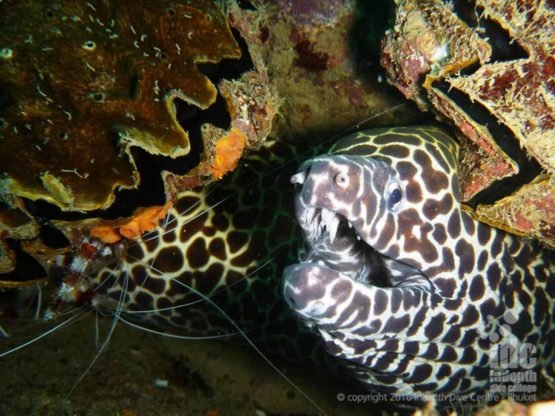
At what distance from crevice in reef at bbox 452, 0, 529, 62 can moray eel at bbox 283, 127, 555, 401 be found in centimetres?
83

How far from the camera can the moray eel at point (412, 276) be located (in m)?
2.67

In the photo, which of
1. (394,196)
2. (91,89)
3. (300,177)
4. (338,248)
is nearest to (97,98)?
(91,89)

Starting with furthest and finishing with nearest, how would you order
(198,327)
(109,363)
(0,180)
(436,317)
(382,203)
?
(198,327) < (109,363) < (436,317) < (382,203) < (0,180)

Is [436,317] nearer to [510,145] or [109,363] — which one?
[510,145]

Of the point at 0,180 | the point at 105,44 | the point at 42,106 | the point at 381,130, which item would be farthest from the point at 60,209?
the point at 381,130

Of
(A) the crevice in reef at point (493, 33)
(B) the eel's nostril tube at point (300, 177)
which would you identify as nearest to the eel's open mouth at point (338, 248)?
(B) the eel's nostril tube at point (300, 177)

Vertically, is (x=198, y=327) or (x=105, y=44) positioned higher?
(x=105, y=44)

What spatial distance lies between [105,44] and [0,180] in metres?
1.06

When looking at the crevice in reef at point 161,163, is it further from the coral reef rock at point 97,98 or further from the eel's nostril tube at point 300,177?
the eel's nostril tube at point 300,177

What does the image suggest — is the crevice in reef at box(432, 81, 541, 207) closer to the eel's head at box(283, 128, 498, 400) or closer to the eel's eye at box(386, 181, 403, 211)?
the eel's head at box(283, 128, 498, 400)

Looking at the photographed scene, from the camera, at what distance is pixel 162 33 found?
2.94 meters

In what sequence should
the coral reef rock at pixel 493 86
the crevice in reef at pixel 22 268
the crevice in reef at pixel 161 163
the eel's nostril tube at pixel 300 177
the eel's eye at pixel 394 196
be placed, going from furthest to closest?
1. the crevice in reef at pixel 22 268
2. the crevice in reef at pixel 161 163
3. the eel's eye at pixel 394 196
4. the eel's nostril tube at pixel 300 177
5. the coral reef rock at pixel 493 86

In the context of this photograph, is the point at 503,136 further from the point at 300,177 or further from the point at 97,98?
the point at 97,98

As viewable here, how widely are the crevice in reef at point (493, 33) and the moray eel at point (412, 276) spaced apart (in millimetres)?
827
